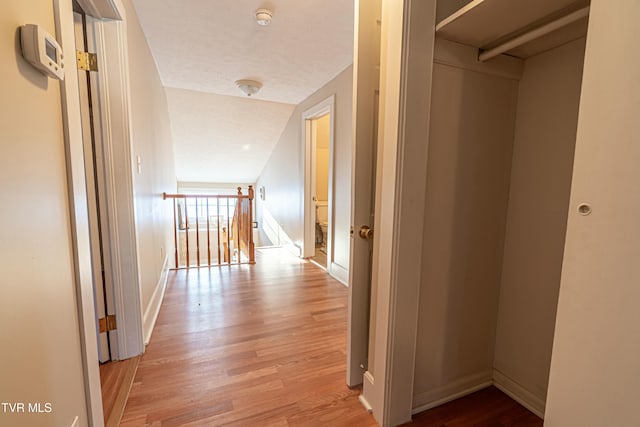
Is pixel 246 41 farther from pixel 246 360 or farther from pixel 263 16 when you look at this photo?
pixel 246 360

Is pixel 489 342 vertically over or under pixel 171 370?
over

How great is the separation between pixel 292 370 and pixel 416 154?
1419 mm

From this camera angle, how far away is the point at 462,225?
1.35 meters

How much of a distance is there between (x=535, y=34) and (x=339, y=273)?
8.55 ft

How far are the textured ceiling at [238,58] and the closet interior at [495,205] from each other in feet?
3.92

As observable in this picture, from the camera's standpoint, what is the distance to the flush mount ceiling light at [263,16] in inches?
77.0

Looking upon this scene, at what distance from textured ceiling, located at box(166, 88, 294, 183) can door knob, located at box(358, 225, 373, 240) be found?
139 inches

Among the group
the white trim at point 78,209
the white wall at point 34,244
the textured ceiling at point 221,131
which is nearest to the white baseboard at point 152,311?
the white trim at point 78,209

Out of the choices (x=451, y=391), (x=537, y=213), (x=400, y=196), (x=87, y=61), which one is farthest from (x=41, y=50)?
(x=451, y=391)

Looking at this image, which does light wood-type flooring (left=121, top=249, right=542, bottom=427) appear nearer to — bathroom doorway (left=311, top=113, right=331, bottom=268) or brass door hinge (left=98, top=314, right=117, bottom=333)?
brass door hinge (left=98, top=314, right=117, bottom=333)

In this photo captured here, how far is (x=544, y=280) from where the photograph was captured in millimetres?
1315

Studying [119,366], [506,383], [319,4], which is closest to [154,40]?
[319,4]

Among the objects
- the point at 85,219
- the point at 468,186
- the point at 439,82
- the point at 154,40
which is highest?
the point at 154,40

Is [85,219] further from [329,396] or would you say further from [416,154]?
[329,396]
